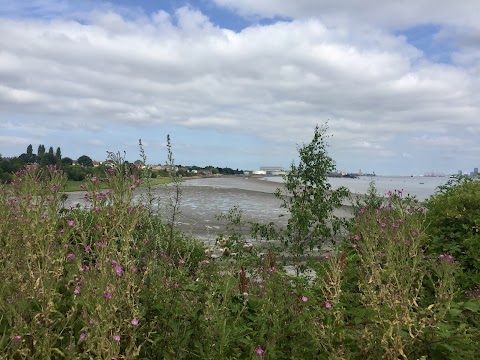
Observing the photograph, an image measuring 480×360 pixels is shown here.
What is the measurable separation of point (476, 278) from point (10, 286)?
20.1ft

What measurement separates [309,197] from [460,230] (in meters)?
3.15

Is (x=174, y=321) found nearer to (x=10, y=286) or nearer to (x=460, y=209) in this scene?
(x=10, y=286)

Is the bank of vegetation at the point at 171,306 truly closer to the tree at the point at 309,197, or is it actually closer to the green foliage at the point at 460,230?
the green foliage at the point at 460,230

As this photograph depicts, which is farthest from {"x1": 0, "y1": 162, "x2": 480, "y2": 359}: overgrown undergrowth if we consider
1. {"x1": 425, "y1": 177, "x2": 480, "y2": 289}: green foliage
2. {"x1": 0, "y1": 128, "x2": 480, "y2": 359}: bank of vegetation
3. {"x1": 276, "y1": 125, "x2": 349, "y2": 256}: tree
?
{"x1": 276, "y1": 125, "x2": 349, "y2": 256}: tree

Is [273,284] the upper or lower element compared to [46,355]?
upper

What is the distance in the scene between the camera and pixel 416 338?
12.5 feet

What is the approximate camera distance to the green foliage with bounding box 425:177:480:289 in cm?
688

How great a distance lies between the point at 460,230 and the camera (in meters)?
7.66

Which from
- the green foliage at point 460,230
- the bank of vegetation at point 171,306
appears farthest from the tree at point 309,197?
the bank of vegetation at point 171,306

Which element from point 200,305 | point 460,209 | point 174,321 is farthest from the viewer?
point 460,209

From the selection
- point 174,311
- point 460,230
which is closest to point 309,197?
point 460,230

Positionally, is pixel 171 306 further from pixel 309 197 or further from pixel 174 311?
pixel 309 197

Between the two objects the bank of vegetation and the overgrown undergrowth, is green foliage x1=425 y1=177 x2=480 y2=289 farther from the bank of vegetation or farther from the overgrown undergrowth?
the overgrown undergrowth

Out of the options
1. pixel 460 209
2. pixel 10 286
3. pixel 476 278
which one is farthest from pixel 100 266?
pixel 460 209
